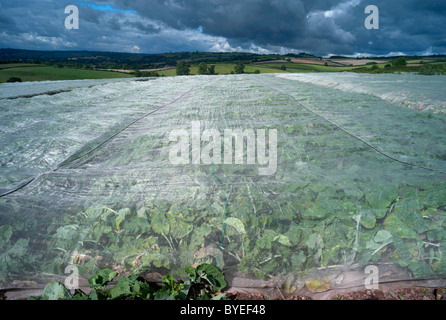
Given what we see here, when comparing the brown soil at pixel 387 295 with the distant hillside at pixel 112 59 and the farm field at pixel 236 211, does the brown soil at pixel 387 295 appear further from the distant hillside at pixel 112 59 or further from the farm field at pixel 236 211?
the distant hillside at pixel 112 59

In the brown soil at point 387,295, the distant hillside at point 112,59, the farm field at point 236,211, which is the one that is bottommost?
the brown soil at point 387,295

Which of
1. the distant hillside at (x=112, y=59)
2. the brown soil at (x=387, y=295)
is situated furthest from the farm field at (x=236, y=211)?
the distant hillside at (x=112, y=59)

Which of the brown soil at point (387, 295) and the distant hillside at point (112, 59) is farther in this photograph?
the distant hillside at point (112, 59)

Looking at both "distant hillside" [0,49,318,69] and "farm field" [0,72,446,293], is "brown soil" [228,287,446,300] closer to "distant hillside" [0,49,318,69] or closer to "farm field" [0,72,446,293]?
"farm field" [0,72,446,293]

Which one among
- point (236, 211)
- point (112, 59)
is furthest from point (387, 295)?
point (112, 59)

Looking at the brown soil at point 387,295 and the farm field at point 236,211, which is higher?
the farm field at point 236,211

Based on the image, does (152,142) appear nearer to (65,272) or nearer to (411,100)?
(65,272)

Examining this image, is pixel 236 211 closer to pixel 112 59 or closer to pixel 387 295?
pixel 387 295
